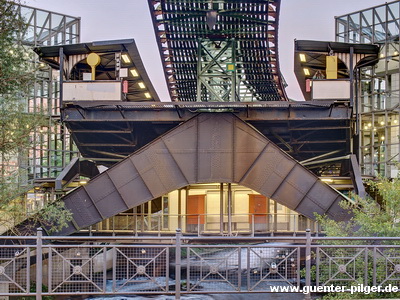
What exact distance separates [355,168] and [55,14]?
34.0 meters

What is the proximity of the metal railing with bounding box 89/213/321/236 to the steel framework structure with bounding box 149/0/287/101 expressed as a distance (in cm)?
721

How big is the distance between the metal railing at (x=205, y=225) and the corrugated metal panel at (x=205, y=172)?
5300mm

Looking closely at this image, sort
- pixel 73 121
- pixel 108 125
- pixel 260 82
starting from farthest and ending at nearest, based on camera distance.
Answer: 1. pixel 260 82
2. pixel 108 125
3. pixel 73 121

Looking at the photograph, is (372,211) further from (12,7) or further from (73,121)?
(73,121)

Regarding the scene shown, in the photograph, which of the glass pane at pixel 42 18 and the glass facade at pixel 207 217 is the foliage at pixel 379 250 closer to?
the glass facade at pixel 207 217

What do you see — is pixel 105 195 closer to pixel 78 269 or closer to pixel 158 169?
pixel 158 169

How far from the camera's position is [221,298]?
812 inches

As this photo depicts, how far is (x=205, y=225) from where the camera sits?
26.5 metres

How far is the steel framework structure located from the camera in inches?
887

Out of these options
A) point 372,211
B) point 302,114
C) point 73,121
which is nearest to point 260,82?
point 302,114

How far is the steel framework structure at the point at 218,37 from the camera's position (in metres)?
22.5

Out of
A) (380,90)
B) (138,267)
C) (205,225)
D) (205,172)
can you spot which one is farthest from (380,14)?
(138,267)

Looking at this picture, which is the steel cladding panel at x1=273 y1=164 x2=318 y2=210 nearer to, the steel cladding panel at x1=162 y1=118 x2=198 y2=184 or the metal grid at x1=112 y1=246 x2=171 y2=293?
the steel cladding panel at x1=162 y1=118 x2=198 y2=184

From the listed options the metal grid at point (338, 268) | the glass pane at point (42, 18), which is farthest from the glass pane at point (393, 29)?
the metal grid at point (338, 268)
